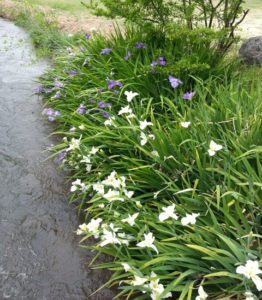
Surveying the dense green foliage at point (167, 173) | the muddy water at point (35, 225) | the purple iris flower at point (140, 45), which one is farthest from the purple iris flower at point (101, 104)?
the purple iris flower at point (140, 45)

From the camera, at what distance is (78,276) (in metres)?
2.06

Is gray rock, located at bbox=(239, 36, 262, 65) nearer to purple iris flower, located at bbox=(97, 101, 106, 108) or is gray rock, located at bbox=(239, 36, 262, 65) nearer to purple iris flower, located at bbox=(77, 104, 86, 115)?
purple iris flower, located at bbox=(97, 101, 106, 108)

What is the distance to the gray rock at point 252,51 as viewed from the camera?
4.22m

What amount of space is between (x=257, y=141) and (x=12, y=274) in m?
1.94

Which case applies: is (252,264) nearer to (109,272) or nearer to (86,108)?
(109,272)

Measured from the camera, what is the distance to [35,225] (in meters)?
2.45

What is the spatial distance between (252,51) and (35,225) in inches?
144

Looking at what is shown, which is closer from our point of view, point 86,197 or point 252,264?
point 252,264

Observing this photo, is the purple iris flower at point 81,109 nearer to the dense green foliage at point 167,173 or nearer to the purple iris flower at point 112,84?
the dense green foliage at point 167,173

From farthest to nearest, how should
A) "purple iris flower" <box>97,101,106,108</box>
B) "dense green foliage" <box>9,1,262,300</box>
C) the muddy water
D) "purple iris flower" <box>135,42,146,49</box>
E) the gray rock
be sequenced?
the gray rock, "purple iris flower" <box>135,42,146,49</box>, "purple iris flower" <box>97,101,106,108</box>, the muddy water, "dense green foliage" <box>9,1,262,300</box>

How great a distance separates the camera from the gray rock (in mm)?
4215

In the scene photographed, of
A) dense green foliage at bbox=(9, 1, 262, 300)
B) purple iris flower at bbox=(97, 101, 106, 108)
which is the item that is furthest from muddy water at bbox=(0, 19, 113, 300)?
purple iris flower at bbox=(97, 101, 106, 108)

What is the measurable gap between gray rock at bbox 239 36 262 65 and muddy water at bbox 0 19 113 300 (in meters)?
2.97

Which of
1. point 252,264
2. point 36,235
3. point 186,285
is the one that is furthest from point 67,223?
point 252,264
